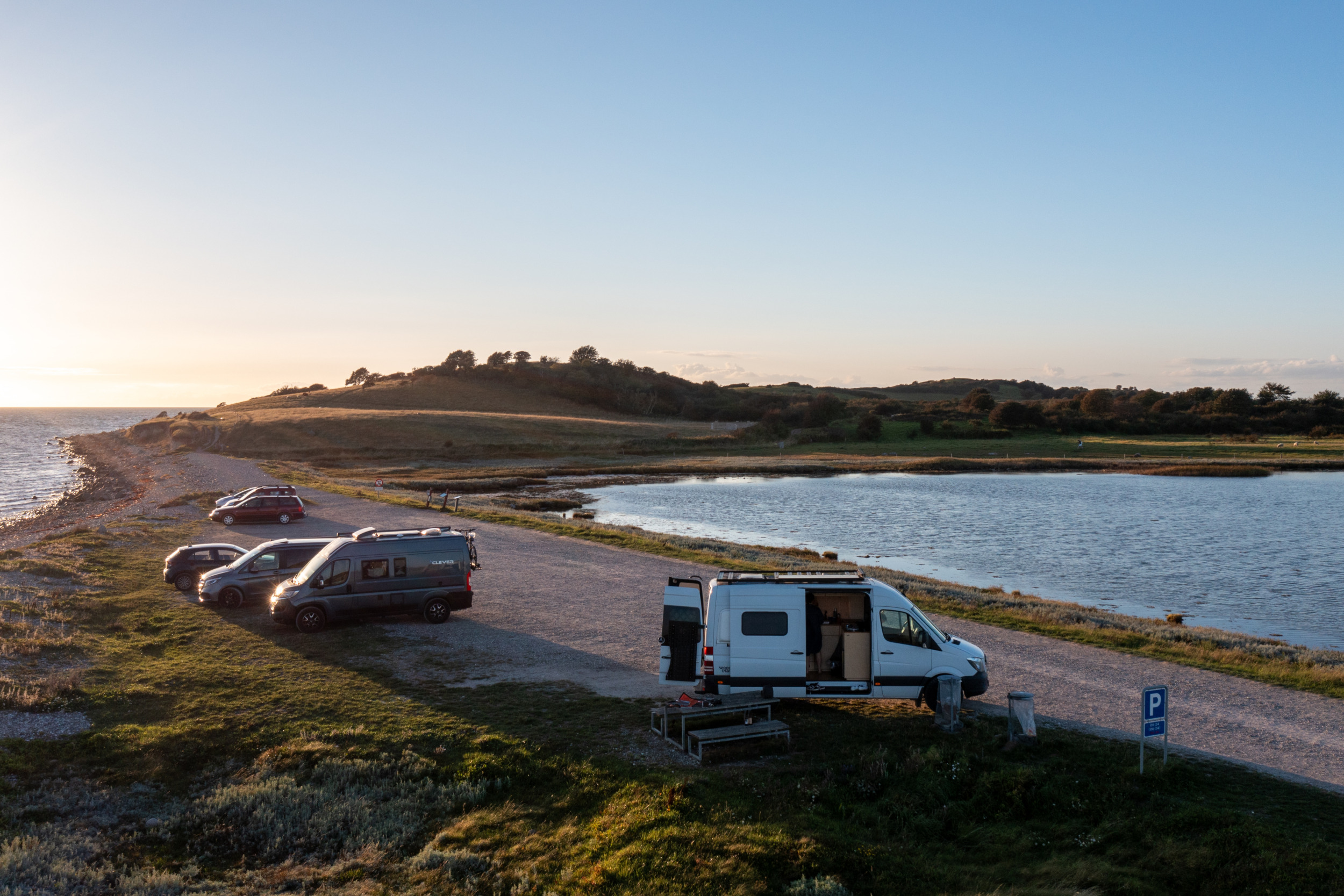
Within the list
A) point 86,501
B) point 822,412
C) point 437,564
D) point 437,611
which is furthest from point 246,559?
point 822,412

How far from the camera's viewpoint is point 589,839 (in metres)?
10.4

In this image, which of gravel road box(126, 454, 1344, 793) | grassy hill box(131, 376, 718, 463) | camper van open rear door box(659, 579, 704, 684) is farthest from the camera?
grassy hill box(131, 376, 718, 463)

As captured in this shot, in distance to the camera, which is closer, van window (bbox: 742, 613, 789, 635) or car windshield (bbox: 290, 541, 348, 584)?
van window (bbox: 742, 613, 789, 635)

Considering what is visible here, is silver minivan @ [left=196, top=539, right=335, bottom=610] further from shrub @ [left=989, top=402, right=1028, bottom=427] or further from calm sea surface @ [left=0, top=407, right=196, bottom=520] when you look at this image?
shrub @ [left=989, top=402, right=1028, bottom=427]

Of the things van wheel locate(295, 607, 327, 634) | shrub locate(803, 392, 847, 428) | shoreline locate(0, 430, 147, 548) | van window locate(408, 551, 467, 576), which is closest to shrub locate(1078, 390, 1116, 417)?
shrub locate(803, 392, 847, 428)

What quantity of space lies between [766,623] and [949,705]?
11.0 ft

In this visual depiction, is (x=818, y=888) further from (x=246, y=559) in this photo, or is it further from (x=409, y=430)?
(x=409, y=430)

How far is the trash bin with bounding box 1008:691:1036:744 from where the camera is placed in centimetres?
1262

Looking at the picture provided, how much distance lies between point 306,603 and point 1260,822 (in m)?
20.2

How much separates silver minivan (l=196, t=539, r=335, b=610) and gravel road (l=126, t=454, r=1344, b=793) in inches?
186

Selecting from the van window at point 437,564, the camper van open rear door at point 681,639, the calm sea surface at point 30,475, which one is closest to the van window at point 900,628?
the camper van open rear door at point 681,639

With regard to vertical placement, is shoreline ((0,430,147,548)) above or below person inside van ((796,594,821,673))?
below

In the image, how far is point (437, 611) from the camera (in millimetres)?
22141

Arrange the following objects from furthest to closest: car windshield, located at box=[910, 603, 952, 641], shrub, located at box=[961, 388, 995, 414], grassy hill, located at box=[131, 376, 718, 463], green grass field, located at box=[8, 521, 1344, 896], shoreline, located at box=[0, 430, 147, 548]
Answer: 1. shrub, located at box=[961, 388, 995, 414]
2. grassy hill, located at box=[131, 376, 718, 463]
3. shoreline, located at box=[0, 430, 147, 548]
4. car windshield, located at box=[910, 603, 952, 641]
5. green grass field, located at box=[8, 521, 1344, 896]
